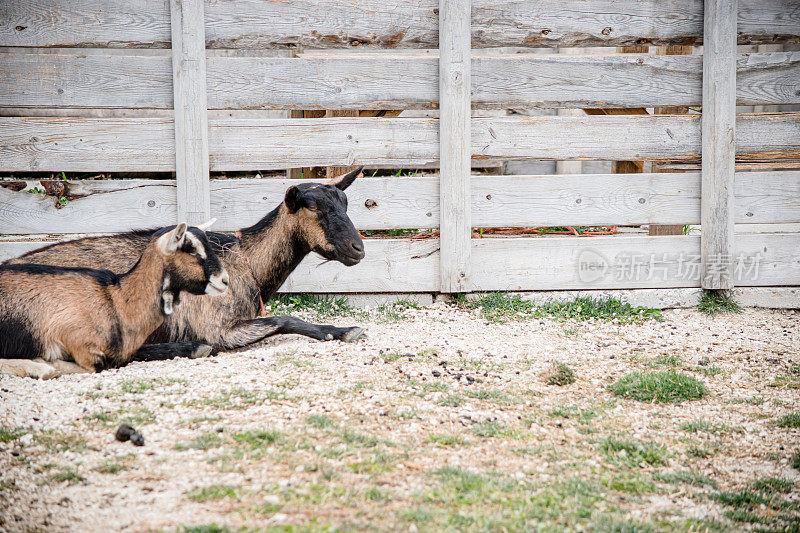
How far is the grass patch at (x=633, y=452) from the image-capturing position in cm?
356

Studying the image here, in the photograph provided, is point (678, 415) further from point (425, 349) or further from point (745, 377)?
point (425, 349)

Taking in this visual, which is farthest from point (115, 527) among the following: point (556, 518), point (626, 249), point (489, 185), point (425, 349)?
point (626, 249)

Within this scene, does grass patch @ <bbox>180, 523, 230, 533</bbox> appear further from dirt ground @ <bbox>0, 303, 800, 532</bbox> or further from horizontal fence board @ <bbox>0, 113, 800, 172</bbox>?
horizontal fence board @ <bbox>0, 113, 800, 172</bbox>

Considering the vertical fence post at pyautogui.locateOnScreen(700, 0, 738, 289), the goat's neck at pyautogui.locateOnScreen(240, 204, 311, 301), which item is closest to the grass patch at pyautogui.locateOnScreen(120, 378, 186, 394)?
the goat's neck at pyautogui.locateOnScreen(240, 204, 311, 301)

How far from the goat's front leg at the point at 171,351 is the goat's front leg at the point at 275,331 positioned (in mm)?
194

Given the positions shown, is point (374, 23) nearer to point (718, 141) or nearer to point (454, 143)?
point (454, 143)

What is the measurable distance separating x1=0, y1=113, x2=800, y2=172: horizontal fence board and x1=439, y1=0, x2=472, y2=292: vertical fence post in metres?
0.17

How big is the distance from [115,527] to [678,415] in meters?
3.24

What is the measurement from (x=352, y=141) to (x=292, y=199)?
1.38 metres

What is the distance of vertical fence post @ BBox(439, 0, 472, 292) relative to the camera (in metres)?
6.60

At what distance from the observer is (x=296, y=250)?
18.8 ft

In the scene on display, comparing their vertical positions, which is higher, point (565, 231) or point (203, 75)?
point (203, 75)

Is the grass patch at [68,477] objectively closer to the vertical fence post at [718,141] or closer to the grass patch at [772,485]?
the grass patch at [772,485]

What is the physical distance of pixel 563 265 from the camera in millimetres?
7000
